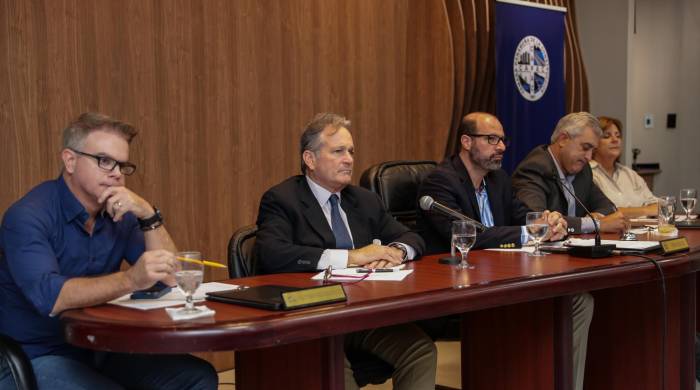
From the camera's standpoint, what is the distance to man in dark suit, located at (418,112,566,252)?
10.7 ft

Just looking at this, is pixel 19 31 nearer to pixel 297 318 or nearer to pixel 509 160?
pixel 297 318

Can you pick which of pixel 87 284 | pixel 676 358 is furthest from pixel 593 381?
pixel 87 284

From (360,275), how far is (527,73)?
350 centimetres

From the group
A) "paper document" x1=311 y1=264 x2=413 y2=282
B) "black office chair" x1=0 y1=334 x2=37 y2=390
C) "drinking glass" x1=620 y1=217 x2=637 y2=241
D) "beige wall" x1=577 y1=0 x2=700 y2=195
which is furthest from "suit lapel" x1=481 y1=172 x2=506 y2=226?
"beige wall" x1=577 y1=0 x2=700 y2=195

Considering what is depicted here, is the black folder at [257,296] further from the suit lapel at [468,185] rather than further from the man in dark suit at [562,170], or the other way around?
the man in dark suit at [562,170]

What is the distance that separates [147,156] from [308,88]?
3.58ft

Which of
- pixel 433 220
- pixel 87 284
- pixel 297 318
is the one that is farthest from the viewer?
pixel 433 220

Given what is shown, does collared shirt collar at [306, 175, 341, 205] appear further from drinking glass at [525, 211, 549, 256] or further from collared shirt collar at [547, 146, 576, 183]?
collared shirt collar at [547, 146, 576, 183]

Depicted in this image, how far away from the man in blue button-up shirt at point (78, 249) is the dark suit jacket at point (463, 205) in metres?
1.32

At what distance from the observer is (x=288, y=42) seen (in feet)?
14.7

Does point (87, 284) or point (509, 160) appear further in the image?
point (509, 160)

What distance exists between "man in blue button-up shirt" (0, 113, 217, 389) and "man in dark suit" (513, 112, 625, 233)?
2.03m

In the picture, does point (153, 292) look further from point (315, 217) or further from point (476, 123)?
point (476, 123)

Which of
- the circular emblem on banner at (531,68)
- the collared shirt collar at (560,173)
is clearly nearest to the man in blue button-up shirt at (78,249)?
the collared shirt collar at (560,173)
